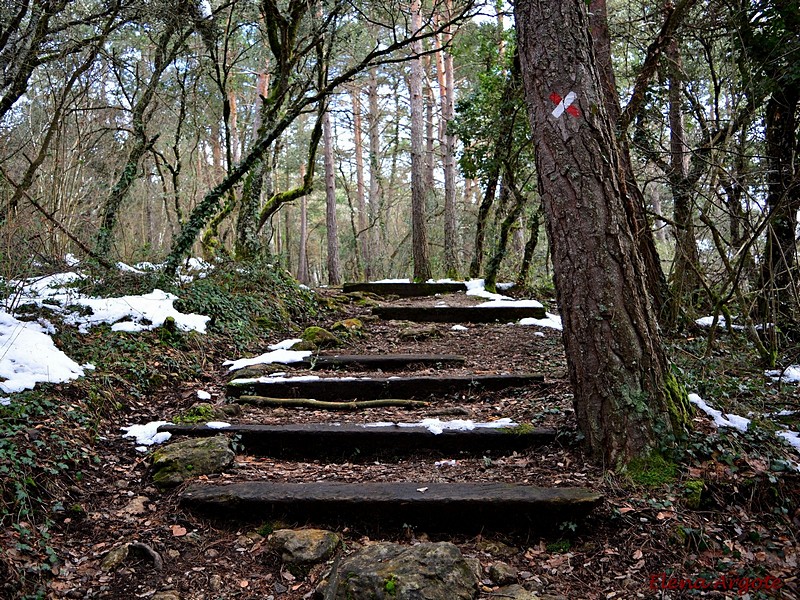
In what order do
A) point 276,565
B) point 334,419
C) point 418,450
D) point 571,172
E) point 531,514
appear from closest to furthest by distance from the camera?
point 276,565 → point 531,514 → point 571,172 → point 418,450 → point 334,419

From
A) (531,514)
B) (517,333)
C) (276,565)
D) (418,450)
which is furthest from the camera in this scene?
(517,333)

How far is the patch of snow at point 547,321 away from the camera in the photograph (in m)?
6.15

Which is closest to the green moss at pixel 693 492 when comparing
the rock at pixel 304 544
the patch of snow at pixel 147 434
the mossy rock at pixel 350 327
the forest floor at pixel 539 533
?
the forest floor at pixel 539 533

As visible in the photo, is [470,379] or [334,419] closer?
[334,419]

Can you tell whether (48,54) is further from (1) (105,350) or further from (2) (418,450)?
(2) (418,450)

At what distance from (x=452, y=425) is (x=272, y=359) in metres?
2.26

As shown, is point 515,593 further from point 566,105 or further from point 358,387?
point 566,105

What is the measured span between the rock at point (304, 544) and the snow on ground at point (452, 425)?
1.03m

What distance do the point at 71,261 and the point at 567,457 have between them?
17.6 feet

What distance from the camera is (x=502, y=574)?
216cm

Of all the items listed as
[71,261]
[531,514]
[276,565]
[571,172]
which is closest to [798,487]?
[531,514]

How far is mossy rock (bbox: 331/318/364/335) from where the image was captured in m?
6.04

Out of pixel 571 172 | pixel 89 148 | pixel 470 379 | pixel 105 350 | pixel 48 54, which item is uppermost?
pixel 48 54

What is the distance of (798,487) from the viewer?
7.96 ft
